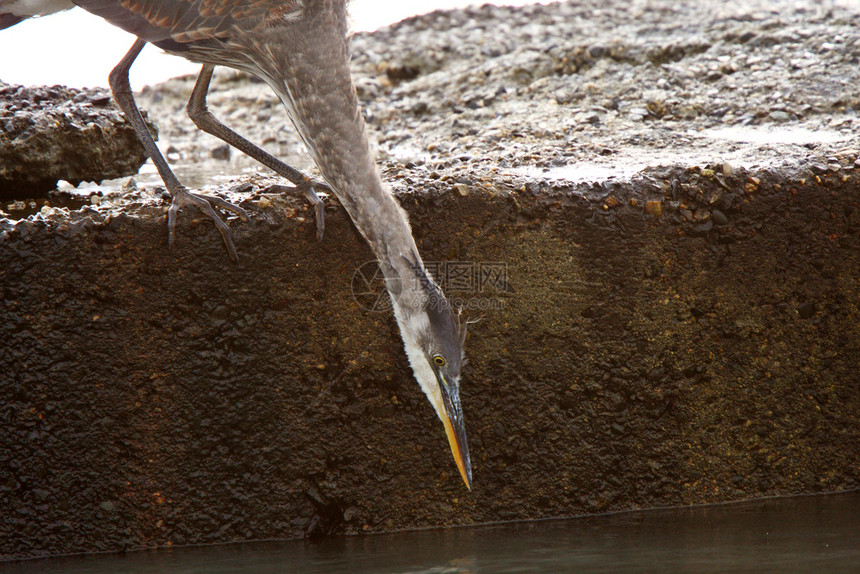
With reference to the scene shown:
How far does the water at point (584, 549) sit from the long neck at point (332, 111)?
3.18 feet

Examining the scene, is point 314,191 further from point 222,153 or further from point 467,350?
point 222,153

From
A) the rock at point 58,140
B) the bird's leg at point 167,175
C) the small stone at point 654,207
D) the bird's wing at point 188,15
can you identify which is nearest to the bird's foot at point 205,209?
the bird's leg at point 167,175

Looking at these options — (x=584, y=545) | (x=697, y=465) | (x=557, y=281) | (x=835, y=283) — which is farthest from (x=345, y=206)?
(x=835, y=283)

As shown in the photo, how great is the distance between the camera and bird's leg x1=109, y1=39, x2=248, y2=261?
298 cm

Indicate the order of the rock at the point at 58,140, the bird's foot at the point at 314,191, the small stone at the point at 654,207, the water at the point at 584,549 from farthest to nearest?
1. the rock at the point at 58,140
2. the small stone at the point at 654,207
3. the bird's foot at the point at 314,191
4. the water at the point at 584,549

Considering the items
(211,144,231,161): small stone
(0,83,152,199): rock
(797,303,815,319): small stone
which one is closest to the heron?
(0,83,152,199): rock

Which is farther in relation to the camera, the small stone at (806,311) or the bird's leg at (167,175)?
the small stone at (806,311)

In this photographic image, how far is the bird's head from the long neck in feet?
0.34

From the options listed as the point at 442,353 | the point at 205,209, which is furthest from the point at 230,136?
the point at 442,353

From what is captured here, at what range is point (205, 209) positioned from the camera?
117 inches

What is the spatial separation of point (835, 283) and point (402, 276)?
182 cm

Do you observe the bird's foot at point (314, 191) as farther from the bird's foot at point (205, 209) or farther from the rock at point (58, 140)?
the rock at point (58, 140)

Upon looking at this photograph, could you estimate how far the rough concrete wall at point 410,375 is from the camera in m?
3.01

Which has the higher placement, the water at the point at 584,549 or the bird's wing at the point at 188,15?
the bird's wing at the point at 188,15
